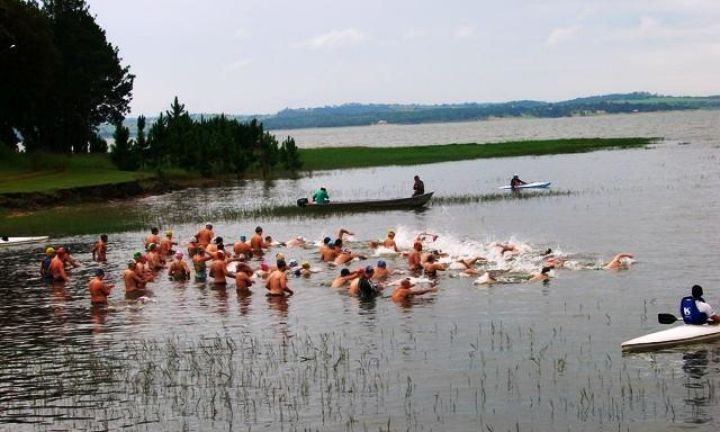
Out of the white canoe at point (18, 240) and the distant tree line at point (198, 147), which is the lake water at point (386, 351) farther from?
the distant tree line at point (198, 147)

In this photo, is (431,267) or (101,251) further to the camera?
(101,251)

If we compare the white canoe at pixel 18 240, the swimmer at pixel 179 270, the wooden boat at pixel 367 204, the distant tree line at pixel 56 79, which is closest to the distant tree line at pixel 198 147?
the distant tree line at pixel 56 79

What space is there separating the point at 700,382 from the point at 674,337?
3.22 metres

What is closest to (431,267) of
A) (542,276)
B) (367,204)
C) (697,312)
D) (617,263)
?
(542,276)

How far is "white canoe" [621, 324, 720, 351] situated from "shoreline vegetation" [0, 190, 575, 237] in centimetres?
3802

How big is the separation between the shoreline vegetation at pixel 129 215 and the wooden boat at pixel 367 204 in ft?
1.43

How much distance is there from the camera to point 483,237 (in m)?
50.1

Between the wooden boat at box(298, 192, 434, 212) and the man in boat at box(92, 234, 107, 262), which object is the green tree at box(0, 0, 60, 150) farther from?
the man in boat at box(92, 234, 107, 262)

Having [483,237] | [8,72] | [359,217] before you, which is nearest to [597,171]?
[359,217]

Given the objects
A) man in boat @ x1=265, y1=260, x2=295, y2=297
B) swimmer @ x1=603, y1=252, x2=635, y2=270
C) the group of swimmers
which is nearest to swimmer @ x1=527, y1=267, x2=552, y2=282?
the group of swimmers

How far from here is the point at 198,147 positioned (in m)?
99.8

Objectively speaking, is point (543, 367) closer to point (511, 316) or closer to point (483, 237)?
point (511, 316)

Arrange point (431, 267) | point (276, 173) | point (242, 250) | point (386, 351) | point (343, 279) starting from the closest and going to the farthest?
point (386, 351) < point (343, 279) < point (431, 267) < point (242, 250) < point (276, 173)

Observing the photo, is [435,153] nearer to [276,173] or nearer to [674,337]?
[276,173]
